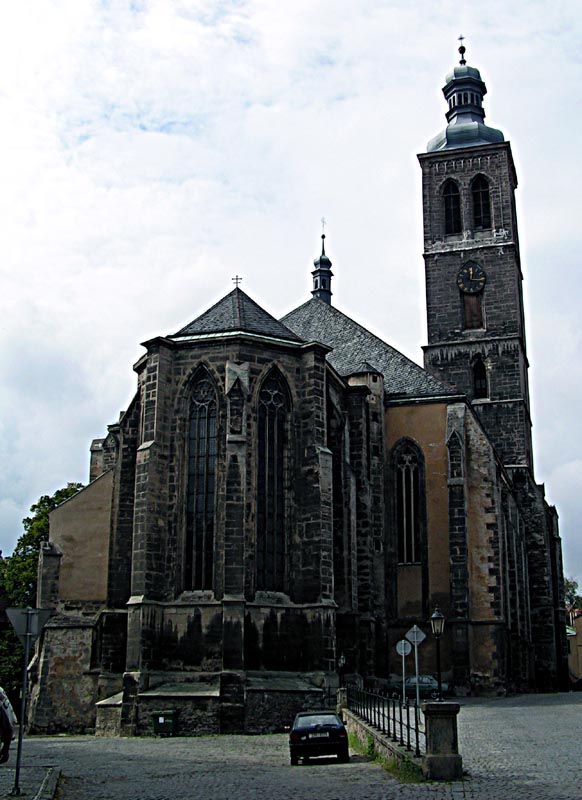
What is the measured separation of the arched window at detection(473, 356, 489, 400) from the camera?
158ft

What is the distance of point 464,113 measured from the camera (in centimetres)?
5366

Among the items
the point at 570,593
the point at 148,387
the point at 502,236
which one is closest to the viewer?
the point at 148,387

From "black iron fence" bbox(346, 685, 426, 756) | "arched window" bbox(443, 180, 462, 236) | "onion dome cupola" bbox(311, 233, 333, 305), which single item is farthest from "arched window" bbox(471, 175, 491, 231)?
"black iron fence" bbox(346, 685, 426, 756)

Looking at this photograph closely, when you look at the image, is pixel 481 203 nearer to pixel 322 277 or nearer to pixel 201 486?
pixel 322 277

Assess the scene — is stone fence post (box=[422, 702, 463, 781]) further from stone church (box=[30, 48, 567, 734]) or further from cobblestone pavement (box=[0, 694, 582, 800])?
stone church (box=[30, 48, 567, 734])

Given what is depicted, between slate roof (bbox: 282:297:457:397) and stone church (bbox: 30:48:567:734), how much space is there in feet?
0.35

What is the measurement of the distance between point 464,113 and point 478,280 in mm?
10155

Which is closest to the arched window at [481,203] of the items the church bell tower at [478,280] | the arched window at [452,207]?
the church bell tower at [478,280]

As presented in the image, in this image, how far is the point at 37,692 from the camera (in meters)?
30.6

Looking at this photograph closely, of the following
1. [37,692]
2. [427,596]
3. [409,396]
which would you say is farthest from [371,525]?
[37,692]

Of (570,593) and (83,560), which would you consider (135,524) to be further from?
(570,593)

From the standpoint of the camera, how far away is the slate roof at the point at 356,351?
1538 inches

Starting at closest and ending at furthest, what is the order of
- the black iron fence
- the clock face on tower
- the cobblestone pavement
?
the cobblestone pavement < the black iron fence < the clock face on tower

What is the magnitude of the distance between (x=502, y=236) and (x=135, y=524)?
2832cm
